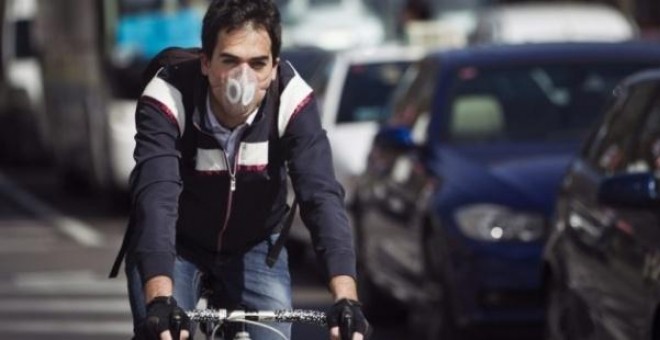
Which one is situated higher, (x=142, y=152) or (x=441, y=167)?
(x=142, y=152)

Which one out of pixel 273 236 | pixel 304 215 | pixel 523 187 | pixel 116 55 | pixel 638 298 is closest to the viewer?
pixel 304 215

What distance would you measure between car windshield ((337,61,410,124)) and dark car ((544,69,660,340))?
7.03 meters

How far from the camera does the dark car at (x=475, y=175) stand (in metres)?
11.4

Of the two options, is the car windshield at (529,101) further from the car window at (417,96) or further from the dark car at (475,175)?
the car window at (417,96)

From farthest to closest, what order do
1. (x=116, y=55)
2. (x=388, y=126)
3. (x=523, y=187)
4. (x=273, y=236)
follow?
(x=116, y=55)
(x=388, y=126)
(x=523, y=187)
(x=273, y=236)

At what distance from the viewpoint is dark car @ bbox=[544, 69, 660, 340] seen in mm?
8156

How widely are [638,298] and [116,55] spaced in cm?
1901

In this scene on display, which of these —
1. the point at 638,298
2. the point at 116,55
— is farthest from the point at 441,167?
the point at 116,55

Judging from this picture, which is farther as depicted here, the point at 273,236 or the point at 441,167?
the point at 441,167

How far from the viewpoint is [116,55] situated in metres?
26.7

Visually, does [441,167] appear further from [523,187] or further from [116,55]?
[116,55]

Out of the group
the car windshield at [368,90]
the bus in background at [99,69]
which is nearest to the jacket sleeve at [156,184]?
the car windshield at [368,90]

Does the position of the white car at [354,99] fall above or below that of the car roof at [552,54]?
below

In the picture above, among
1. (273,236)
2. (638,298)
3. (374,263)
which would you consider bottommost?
(374,263)
